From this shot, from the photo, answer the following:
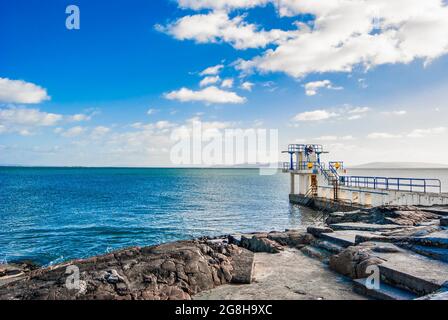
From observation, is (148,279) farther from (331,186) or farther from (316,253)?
(331,186)

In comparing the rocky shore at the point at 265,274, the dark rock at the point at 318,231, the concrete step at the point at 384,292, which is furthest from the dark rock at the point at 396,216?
the concrete step at the point at 384,292

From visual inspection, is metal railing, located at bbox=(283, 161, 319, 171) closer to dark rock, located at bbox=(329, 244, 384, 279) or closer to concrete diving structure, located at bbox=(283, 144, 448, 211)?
concrete diving structure, located at bbox=(283, 144, 448, 211)

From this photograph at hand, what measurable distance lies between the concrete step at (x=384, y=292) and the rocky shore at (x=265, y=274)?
2cm

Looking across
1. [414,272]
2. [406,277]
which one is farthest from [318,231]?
[406,277]

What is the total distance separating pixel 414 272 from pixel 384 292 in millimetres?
872

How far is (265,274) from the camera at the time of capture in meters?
8.10

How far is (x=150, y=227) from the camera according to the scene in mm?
26062

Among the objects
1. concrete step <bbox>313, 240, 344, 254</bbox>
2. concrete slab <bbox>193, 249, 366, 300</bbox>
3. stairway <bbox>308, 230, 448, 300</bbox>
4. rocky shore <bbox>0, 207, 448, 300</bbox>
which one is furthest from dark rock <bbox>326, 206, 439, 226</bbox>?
concrete slab <bbox>193, 249, 366, 300</bbox>

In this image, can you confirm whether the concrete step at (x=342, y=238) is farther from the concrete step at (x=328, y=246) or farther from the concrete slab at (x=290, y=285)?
the concrete slab at (x=290, y=285)

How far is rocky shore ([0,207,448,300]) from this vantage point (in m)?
6.10

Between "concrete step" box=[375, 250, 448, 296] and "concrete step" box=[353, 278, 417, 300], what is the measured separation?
0.50 ft

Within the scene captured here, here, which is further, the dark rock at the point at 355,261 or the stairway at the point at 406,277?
the dark rock at the point at 355,261

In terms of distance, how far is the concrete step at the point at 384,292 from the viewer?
605 centimetres
